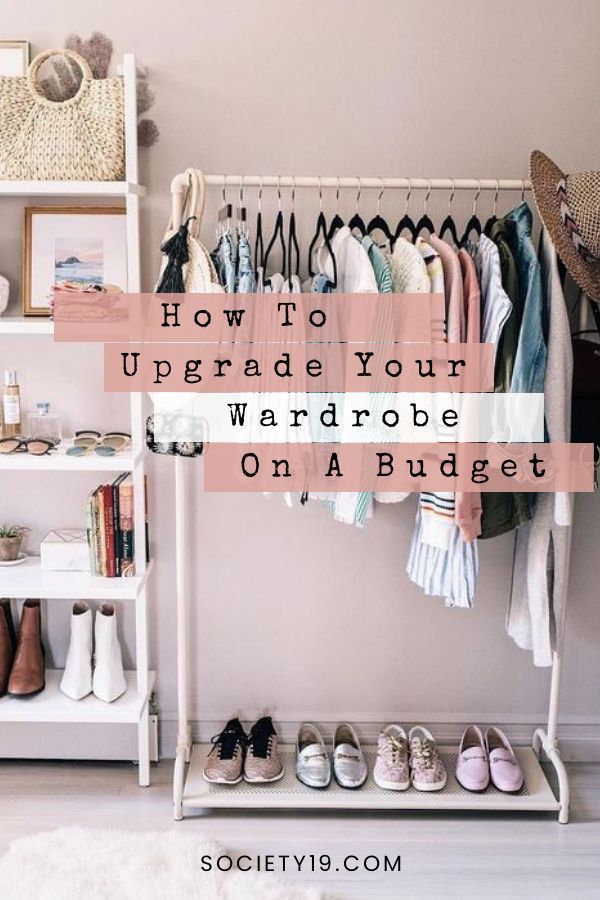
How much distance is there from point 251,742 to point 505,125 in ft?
5.98

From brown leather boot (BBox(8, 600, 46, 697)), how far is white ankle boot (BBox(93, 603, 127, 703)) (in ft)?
0.53

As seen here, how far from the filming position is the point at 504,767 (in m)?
2.52

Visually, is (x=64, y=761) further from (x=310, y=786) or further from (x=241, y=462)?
(x=241, y=462)

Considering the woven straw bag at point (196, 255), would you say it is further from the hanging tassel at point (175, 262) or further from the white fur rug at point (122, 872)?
the white fur rug at point (122, 872)

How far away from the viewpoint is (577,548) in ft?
8.75

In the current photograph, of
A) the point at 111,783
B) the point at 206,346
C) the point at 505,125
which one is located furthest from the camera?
the point at 111,783

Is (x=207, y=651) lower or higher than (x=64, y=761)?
higher

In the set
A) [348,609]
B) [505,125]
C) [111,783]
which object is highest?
[505,125]

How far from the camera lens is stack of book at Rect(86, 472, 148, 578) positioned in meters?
2.44

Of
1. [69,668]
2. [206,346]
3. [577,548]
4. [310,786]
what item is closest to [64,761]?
[69,668]

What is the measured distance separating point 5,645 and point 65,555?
338 millimetres

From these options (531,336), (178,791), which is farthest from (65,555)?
(531,336)

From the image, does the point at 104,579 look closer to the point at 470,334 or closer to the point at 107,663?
the point at 107,663

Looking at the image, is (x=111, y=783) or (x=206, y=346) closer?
(x=206, y=346)
